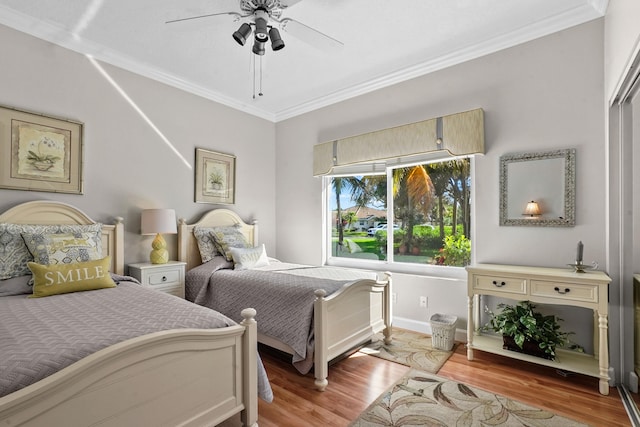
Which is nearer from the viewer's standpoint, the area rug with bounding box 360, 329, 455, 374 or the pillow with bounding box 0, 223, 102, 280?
the pillow with bounding box 0, 223, 102, 280

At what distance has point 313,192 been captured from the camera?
4273 millimetres

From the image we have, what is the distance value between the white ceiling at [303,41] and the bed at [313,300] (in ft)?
5.51

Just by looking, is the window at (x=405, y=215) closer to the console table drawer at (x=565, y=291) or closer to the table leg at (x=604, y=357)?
the console table drawer at (x=565, y=291)

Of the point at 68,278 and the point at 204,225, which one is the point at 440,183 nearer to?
the point at 204,225

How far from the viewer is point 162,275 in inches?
120

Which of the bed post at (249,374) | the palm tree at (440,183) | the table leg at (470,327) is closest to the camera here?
the bed post at (249,374)

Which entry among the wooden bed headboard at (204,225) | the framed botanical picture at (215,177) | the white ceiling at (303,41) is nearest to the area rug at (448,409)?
the wooden bed headboard at (204,225)

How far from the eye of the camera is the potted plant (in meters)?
2.42

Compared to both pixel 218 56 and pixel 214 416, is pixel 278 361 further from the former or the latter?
pixel 218 56

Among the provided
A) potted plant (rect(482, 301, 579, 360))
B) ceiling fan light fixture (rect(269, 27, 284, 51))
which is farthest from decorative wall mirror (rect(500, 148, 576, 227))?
ceiling fan light fixture (rect(269, 27, 284, 51))

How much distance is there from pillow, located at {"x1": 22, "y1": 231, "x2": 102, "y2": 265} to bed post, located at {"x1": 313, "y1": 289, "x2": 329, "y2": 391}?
1.72 meters

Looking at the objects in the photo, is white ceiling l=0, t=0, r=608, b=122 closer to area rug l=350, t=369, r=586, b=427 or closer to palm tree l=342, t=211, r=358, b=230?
palm tree l=342, t=211, r=358, b=230

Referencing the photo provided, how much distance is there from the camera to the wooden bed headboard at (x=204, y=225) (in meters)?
3.50

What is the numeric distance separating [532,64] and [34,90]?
4.13 m
